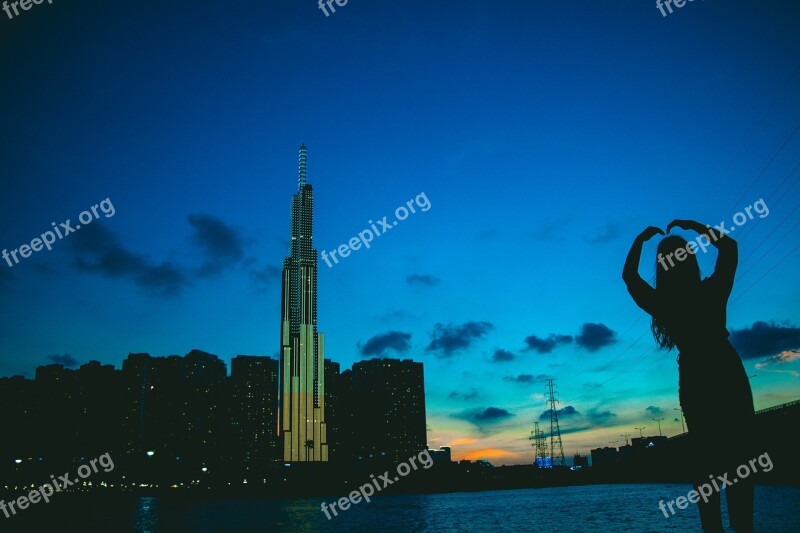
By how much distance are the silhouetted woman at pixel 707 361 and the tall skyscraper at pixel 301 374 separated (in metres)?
177

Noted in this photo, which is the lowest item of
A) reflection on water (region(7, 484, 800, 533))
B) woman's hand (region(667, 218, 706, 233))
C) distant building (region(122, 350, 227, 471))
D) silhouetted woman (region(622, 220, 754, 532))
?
reflection on water (region(7, 484, 800, 533))

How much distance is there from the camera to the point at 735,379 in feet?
9.75

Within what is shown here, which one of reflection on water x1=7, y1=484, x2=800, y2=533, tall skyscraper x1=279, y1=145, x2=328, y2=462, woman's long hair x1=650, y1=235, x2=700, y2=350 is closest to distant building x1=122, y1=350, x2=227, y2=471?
tall skyscraper x1=279, y1=145, x2=328, y2=462

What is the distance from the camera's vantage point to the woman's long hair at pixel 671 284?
3.22m

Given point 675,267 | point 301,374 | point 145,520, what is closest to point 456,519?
point 145,520

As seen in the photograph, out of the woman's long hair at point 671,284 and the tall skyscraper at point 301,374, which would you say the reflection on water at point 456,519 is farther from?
the tall skyscraper at point 301,374

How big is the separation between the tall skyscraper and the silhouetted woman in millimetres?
177144

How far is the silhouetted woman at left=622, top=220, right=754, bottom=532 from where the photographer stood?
2.91 meters

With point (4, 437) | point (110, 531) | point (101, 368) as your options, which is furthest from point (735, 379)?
point (101, 368)

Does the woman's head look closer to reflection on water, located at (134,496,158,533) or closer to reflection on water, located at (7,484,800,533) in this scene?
reflection on water, located at (7,484,800,533)

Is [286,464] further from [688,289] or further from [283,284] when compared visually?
[688,289]

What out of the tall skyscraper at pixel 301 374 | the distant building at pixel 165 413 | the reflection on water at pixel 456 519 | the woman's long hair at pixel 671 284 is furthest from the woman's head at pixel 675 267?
the distant building at pixel 165 413

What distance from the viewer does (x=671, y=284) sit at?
3.30 meters

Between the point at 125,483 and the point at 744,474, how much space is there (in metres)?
208
